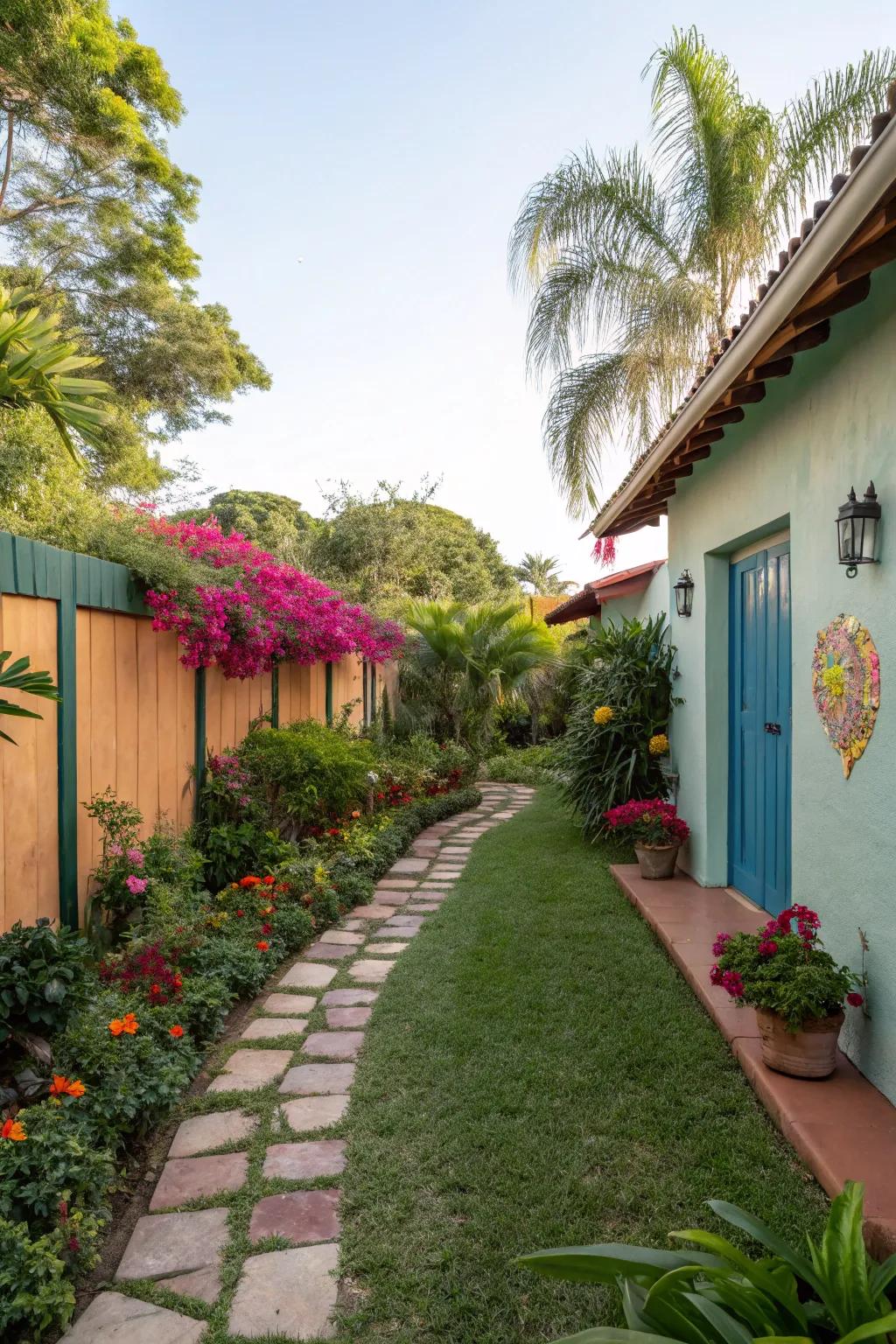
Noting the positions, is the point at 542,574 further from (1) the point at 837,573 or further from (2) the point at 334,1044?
(2) the point at 334,1044

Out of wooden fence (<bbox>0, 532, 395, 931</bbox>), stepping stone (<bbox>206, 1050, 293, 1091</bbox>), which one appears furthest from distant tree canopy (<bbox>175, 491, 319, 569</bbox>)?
stepping stone (<bbox>206, 1050, 293, 1091</bbox>)

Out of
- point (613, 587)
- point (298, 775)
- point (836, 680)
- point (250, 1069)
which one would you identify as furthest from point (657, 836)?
point (613, 587)

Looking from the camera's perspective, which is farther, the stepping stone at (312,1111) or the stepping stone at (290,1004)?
the stepping stone at (290,1004)

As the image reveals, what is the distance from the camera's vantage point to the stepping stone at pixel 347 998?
12.6 ft

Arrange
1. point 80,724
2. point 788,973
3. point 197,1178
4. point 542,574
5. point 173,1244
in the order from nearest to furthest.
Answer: point 173,1244 → point 197,1178 → point 788,973 → point 80,724 → point 542,574

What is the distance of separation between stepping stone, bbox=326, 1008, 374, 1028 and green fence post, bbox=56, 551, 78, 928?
1303 mm

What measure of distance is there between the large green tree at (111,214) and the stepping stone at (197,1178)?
11.3 meters

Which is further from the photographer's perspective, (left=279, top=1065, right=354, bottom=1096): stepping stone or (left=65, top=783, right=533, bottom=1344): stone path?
(left=279, top=1065, right=354, bottom=1096): stepping stone

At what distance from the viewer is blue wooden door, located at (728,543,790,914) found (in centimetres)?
421

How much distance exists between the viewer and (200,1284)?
201 cm

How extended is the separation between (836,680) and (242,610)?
3.50 meters

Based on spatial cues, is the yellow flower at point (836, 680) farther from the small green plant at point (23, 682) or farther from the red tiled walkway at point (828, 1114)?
the small green plant at point (23, 682)

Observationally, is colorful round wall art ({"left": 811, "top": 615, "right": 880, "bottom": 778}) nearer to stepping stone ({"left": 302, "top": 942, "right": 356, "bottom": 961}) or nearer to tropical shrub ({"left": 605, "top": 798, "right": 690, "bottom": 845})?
tropical shrub ({"left": 605, "top": 798, "right": 690, "bottom": 845})

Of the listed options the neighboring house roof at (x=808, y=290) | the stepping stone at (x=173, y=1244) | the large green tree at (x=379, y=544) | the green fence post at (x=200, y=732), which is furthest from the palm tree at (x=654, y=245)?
the stepping stone at (x=173, y=1244)
